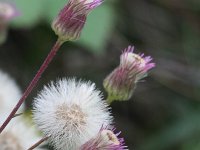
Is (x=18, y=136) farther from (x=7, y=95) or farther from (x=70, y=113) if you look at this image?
(x=70, y=113)

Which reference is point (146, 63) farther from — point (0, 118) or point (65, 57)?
point (65, 57)

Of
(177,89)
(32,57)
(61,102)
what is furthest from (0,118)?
(177,89)

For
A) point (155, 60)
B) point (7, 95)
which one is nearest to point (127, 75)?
point (7, 95)

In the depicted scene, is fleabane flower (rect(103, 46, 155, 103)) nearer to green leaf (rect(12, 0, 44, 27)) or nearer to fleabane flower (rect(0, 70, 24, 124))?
fleabane flower (rect(0, 70, 24, 124))

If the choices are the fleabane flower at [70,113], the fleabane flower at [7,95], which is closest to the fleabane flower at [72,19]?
the fleabane flower at [70,113]

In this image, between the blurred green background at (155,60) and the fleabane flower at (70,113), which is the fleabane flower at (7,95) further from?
the blurred green background at (155,60)

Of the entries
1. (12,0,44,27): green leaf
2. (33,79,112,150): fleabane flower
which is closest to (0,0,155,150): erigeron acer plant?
(33,79,112,150): fleabane flower
